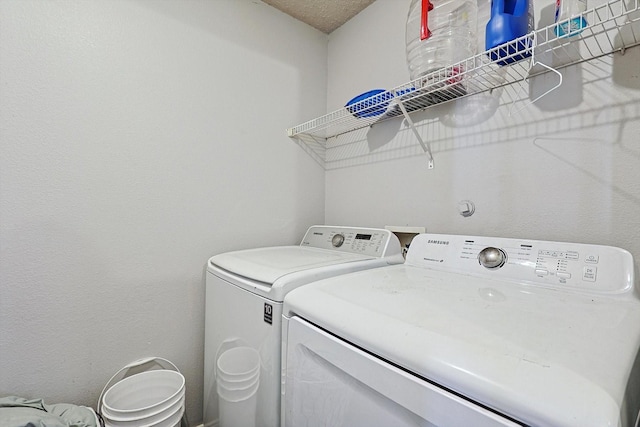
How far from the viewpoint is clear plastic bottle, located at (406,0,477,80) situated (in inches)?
43.8

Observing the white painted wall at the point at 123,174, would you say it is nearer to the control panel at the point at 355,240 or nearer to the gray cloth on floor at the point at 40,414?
the gray cloth on floor at the point at 40,414

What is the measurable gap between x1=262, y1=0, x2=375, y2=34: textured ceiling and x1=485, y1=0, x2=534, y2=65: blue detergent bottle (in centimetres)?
90

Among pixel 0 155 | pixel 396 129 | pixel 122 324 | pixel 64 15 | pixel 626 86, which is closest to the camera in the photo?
pixel 626 86

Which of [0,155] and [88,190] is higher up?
[0,155]

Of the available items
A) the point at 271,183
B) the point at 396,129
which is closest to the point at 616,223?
the point at 396,129

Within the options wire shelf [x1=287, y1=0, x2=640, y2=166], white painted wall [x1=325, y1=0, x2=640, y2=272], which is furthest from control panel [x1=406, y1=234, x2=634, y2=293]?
wire shelf [x1=287, y1=0, x2=640, y2=166]

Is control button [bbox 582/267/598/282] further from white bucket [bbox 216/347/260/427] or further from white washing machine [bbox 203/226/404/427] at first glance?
white bucket [bbox 216/347/260/427]

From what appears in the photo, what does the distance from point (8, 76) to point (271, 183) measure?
3.52 feet

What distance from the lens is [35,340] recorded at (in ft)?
3.47

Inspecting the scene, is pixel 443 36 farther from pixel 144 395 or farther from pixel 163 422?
pixel 144 395

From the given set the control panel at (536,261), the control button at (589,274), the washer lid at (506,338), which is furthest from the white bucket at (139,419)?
the control button at (589,274)

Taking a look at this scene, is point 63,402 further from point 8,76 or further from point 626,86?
point 626,86

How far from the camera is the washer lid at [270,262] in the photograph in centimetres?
96

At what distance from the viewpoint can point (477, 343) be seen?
1.63 feet
